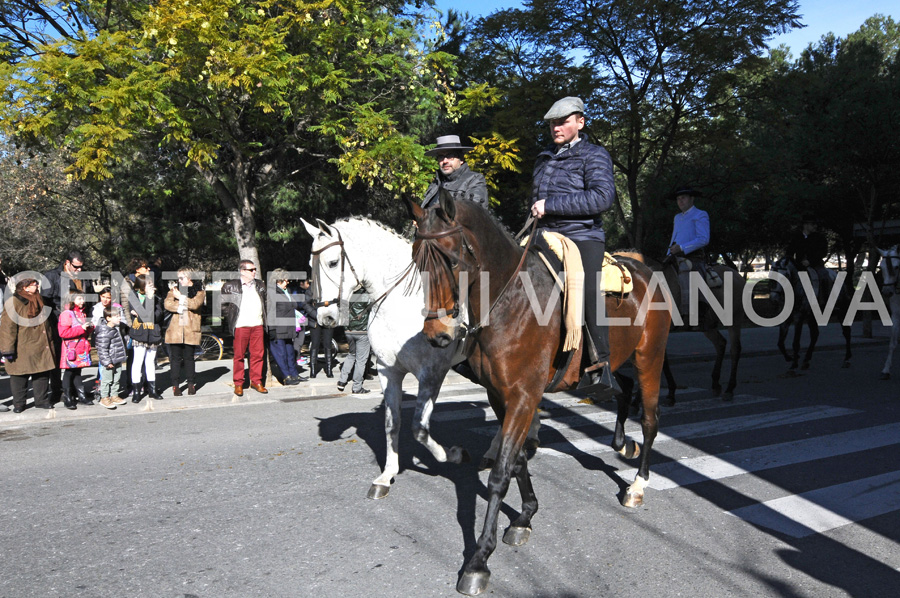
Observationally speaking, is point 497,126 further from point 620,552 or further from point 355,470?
point 620,552

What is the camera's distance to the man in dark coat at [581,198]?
4852 millimetres

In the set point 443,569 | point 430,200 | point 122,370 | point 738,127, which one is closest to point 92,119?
point 122,370

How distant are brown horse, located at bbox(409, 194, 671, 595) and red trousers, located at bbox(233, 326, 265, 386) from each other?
7.62 metres

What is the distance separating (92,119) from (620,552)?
34.1 ft

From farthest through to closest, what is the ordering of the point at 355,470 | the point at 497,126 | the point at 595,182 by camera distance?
the point at 497,126 < the point at 355,470 < the point at 595,182

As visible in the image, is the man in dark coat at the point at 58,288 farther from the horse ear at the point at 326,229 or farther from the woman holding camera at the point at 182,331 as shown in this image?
the horse ear at the point at 326,229

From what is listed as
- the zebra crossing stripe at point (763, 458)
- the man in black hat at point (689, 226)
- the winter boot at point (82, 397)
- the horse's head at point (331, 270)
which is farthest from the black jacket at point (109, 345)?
the man in black hat at point (689, 226)

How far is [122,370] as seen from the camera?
10.9 meters

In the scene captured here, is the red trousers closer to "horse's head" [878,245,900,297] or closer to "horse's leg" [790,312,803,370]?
"horse's leg" [790,312,803,370]

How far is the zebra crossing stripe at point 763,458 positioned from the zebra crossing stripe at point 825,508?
706 mm

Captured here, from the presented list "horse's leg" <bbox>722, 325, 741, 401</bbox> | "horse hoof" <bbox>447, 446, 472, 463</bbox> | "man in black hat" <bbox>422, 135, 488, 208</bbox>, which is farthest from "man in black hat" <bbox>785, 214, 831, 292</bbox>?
"horse hoof" <bbox>447, 446, 472, 463</bbox>

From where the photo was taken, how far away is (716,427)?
317 inches

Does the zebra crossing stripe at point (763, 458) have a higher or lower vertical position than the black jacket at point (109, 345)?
lower

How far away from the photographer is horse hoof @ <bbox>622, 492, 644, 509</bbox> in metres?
5.29
